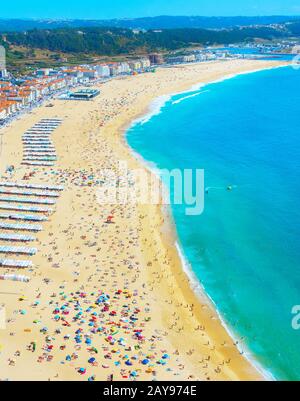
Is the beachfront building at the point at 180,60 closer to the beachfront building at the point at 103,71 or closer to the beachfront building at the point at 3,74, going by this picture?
the beachfront building at the point at 103,71

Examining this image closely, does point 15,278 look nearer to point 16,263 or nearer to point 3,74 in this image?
point 16,263

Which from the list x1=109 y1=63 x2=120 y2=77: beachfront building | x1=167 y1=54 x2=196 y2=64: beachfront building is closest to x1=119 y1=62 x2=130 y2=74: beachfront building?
x1=109 y1=63 x2=120 y2=77: beachfront building

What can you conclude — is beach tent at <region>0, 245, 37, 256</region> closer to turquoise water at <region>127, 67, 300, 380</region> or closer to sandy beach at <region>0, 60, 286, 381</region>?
sandy beach at <region>0, 60, 286, 381</region>

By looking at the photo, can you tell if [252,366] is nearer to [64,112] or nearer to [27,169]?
[27,169]

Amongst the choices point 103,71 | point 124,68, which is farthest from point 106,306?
point 124,68

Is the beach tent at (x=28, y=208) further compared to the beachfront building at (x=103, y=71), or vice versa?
the beachfront building at (x=103, y=71)

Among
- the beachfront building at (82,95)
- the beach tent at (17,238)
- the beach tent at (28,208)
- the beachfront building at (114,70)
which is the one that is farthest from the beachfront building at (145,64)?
the beach tent at (17,238)

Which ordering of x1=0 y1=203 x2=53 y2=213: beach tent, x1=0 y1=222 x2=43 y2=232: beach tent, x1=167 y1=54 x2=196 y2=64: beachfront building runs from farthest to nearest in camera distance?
x1=167 y1=54 x2=196 y2=64: beachfront building < x1=0 y1=203 x2=53 y2=213: beach tent < x1=0 y1=222 x2=43 y2=232: beach tent
